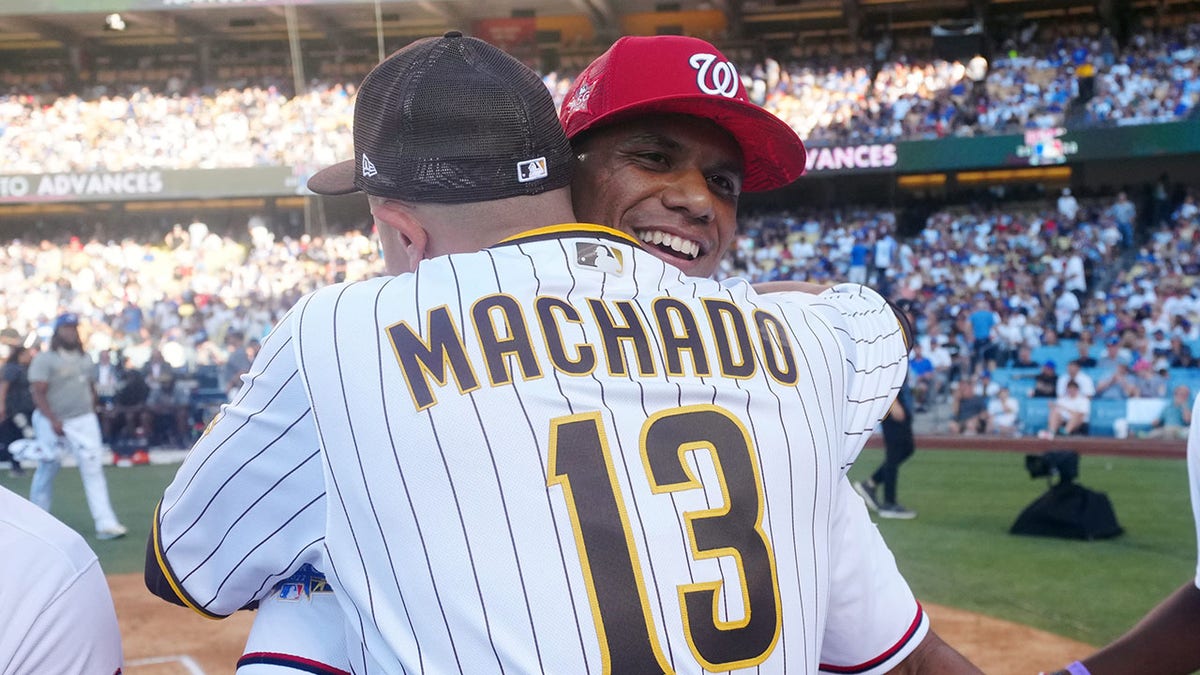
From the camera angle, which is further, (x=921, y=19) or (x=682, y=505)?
(x=921, y=19)

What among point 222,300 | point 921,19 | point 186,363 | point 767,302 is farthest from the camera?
point 921,19

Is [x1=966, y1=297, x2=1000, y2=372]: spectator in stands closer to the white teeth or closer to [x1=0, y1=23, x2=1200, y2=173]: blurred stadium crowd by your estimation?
[x1=0, y1=23, x2=1200, y2=173]: blurred stadium crowd

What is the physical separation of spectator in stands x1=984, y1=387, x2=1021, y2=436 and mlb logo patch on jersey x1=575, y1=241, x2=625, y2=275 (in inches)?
499

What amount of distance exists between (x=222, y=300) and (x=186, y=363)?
3.49m

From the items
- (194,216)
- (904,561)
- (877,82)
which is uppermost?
(877,82)

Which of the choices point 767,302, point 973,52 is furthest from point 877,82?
point 767,302

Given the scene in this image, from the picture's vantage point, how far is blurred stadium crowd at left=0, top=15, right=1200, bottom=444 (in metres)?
14.1

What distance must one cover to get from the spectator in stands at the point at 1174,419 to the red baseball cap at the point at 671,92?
1188 centimetres

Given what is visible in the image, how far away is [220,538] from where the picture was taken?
4.35 feet

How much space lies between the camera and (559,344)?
1221 millimetres

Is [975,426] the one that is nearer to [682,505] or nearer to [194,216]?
[682,505]

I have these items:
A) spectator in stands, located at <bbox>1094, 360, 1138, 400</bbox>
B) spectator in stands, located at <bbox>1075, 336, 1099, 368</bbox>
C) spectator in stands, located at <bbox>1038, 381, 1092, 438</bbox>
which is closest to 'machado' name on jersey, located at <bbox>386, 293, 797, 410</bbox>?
spectator in stands, located at <bbox>1038, 381, 1092, 438</bbox>

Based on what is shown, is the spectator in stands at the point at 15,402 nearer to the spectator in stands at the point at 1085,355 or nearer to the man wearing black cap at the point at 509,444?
the man wearing black cap at the point at 509,444

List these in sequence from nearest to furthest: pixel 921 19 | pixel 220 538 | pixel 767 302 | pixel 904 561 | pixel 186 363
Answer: pixel 220 538 → pixel 767 302 → pixel 904 561 → pixel 186 363 → pixel 921 19
